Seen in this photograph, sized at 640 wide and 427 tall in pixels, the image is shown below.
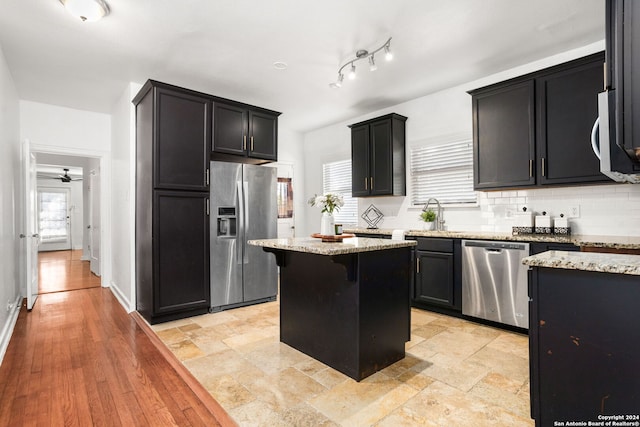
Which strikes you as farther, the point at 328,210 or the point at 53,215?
the point at 53,215

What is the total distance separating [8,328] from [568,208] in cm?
552

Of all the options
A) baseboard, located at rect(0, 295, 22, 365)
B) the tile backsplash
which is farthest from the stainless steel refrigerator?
the tile backsplash

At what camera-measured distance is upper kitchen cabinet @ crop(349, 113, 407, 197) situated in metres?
4.49

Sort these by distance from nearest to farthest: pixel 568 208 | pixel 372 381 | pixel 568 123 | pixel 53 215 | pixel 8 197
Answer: pixel 372 381 → pixel 568 123 → pixel 568 208 → pixel 8 197 → pixel 53 215

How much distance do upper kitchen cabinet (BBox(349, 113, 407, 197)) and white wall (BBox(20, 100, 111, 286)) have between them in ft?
12.1

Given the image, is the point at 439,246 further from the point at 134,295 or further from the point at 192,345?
the point at 134,295

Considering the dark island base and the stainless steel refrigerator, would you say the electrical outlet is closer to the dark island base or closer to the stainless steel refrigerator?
the dark island base

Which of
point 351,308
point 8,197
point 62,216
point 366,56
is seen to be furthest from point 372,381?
point 62,216

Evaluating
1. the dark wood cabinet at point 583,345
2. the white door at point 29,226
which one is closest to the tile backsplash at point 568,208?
the dark wood cabinet at point 583,345

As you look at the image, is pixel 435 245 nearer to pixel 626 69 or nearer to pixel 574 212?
pixel 574 212

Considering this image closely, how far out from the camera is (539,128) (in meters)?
3.20

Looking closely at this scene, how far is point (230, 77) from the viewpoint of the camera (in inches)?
151

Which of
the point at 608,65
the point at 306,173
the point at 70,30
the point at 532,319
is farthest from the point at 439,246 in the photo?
the point at 70,30

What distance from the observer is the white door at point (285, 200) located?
A: 610cm
